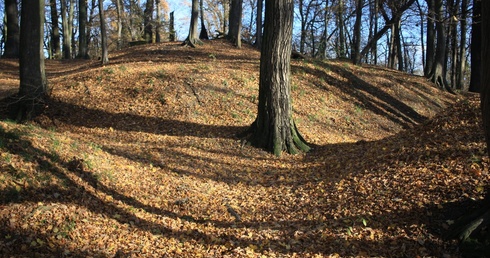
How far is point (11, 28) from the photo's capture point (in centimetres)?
1905

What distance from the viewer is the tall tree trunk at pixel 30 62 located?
382 inches

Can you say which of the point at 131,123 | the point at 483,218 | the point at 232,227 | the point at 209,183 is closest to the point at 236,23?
the point at 131,123

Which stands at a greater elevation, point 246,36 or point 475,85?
point 246,36

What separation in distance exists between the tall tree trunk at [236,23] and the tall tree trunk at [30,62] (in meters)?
10.9

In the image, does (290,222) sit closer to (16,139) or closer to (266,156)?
(266,156)

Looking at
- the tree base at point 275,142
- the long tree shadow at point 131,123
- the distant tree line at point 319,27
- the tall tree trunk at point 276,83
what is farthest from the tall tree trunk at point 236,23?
the tree base at point 275,142

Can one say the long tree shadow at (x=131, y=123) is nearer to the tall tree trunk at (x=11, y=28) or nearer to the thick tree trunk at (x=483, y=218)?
the thick tree trunk at (x=483, y=218)

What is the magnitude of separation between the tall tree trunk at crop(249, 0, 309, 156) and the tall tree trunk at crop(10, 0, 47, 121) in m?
6.08

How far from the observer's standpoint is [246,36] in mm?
37219

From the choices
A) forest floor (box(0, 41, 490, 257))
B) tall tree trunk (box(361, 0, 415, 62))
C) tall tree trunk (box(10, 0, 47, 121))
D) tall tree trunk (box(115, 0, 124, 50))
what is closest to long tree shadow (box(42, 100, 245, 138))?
forest floor (box(0, 41, 490, 257))

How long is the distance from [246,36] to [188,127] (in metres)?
29.0

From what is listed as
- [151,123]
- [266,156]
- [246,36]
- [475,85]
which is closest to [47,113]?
[151,123]

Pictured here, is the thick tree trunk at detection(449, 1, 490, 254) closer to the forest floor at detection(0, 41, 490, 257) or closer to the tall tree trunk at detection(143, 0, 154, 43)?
the forest floor at detection(0, 41, 490, 257)

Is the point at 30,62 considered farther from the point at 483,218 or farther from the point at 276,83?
the point at 483,218
